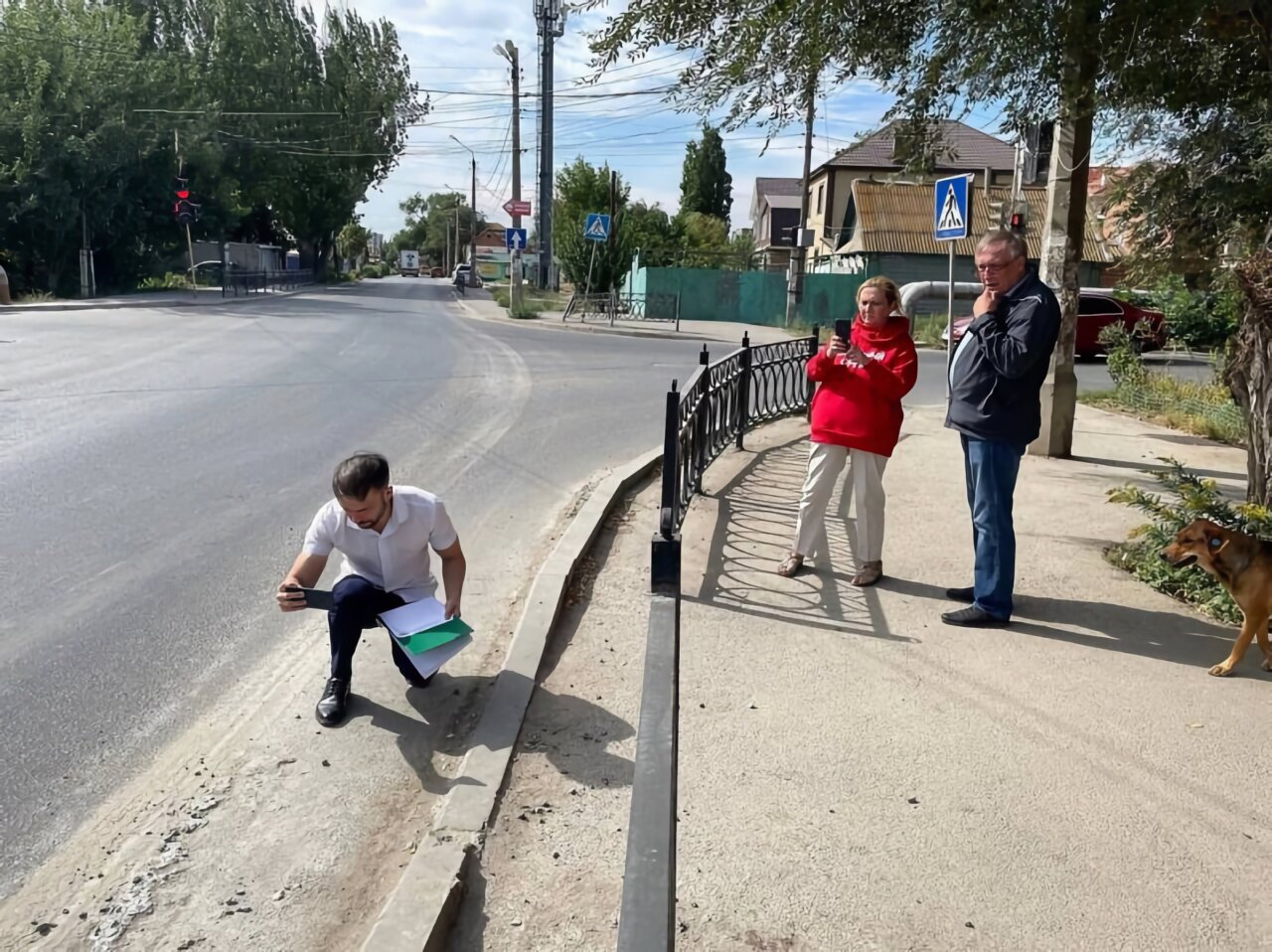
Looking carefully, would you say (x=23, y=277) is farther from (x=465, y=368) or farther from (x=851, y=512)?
(x=851, y=512)

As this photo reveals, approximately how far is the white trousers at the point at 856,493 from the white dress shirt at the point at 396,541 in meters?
2.22

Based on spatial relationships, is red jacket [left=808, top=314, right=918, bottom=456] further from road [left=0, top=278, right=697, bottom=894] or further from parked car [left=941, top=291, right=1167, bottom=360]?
parked car [left=941, top=291, right=1167, bottom=360]

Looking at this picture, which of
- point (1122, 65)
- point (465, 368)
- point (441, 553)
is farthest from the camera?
point (465, 368)

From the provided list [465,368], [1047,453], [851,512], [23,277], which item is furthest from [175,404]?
[23,277]

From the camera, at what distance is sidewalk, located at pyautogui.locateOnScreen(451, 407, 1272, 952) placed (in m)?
2.74

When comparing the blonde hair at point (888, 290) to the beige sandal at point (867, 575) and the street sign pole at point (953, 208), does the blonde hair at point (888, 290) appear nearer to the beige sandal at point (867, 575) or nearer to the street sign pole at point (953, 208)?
the beige sandal at point (867, 575)

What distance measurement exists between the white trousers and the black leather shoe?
267 cm

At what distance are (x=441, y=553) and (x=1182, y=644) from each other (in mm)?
3455

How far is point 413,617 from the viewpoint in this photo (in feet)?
12.8

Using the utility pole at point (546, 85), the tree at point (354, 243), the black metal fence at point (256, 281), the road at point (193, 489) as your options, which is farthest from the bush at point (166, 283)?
the tree at point (354, 243)

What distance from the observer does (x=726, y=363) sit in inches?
321

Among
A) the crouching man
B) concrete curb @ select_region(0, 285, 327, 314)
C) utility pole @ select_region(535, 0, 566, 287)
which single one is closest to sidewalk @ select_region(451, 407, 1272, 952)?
the crouching man

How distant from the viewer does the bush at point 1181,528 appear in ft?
16.7

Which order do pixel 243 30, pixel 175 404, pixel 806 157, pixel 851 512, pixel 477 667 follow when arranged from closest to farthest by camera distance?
pixel 477 667 < pixel 851 512 < pixel 175 404 < pixel 806 157 < pixel 243 30
